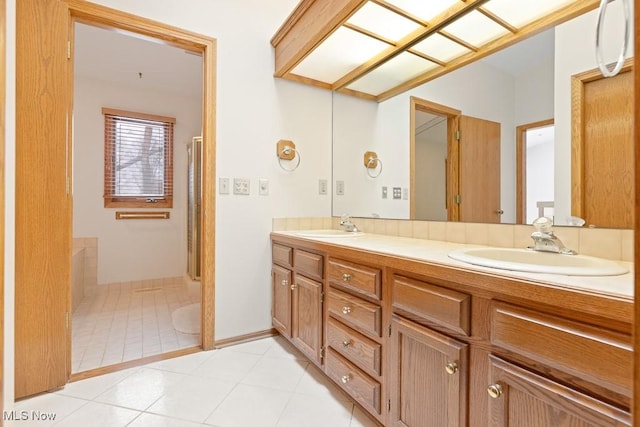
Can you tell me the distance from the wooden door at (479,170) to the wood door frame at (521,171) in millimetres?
83

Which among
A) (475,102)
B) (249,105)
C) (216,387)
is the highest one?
(249,105)

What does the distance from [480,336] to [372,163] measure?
1532mm

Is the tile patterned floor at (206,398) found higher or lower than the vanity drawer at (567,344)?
lower

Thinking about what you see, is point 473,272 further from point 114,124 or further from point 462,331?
point 114,124

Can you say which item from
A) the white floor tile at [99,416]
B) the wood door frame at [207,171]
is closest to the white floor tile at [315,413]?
the white floor tile at [99,416]

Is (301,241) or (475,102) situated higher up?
(475,102)

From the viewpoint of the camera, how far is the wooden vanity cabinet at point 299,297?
156 centimetres

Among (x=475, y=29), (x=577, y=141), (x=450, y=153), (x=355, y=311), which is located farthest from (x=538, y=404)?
(x=475, y=29)

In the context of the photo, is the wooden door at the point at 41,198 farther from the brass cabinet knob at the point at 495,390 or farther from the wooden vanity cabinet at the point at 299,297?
the brass cabinet knob at the point at 495,390

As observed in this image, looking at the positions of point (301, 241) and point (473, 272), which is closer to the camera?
point (473, 272)

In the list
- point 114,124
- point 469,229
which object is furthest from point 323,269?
point 114,124

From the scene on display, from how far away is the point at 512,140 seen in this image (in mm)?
1337

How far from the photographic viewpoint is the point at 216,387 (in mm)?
1523

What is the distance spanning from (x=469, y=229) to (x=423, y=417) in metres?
0.85
